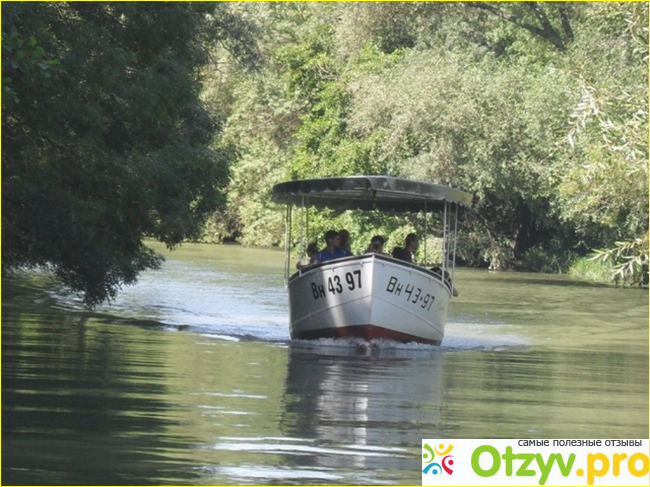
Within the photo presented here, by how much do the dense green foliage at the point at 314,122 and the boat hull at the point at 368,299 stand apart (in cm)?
242

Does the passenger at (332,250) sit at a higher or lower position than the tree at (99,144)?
lower

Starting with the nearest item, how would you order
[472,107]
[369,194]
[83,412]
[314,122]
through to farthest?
[83,412] < [369,194] < [472,107] < [314,122]

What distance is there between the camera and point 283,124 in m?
69.2

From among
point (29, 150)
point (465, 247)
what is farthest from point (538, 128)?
point (29, 150)

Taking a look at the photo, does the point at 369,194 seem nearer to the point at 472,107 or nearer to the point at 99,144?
the point at 99,144

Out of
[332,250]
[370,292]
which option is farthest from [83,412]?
[332,250]

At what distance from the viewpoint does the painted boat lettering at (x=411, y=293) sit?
22234 millimetres

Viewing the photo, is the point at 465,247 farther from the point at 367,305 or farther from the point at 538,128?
the point at 367,305

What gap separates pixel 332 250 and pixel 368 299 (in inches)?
57.6

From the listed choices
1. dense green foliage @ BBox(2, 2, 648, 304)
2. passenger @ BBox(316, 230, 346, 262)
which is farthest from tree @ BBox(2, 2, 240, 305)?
passenger @ BBox(316, 230, 346, 262)

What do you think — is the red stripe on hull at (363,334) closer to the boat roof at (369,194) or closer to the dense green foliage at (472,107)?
the boat roof at (369,194)

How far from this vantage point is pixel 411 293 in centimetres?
2252

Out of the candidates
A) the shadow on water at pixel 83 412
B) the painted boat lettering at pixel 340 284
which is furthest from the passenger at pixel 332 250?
the shadow on water at pixel 83 412

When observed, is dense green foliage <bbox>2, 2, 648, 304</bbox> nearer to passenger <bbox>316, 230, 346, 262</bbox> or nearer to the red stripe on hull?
passenger <bbox>316, 230, 346, 262</bbox>
